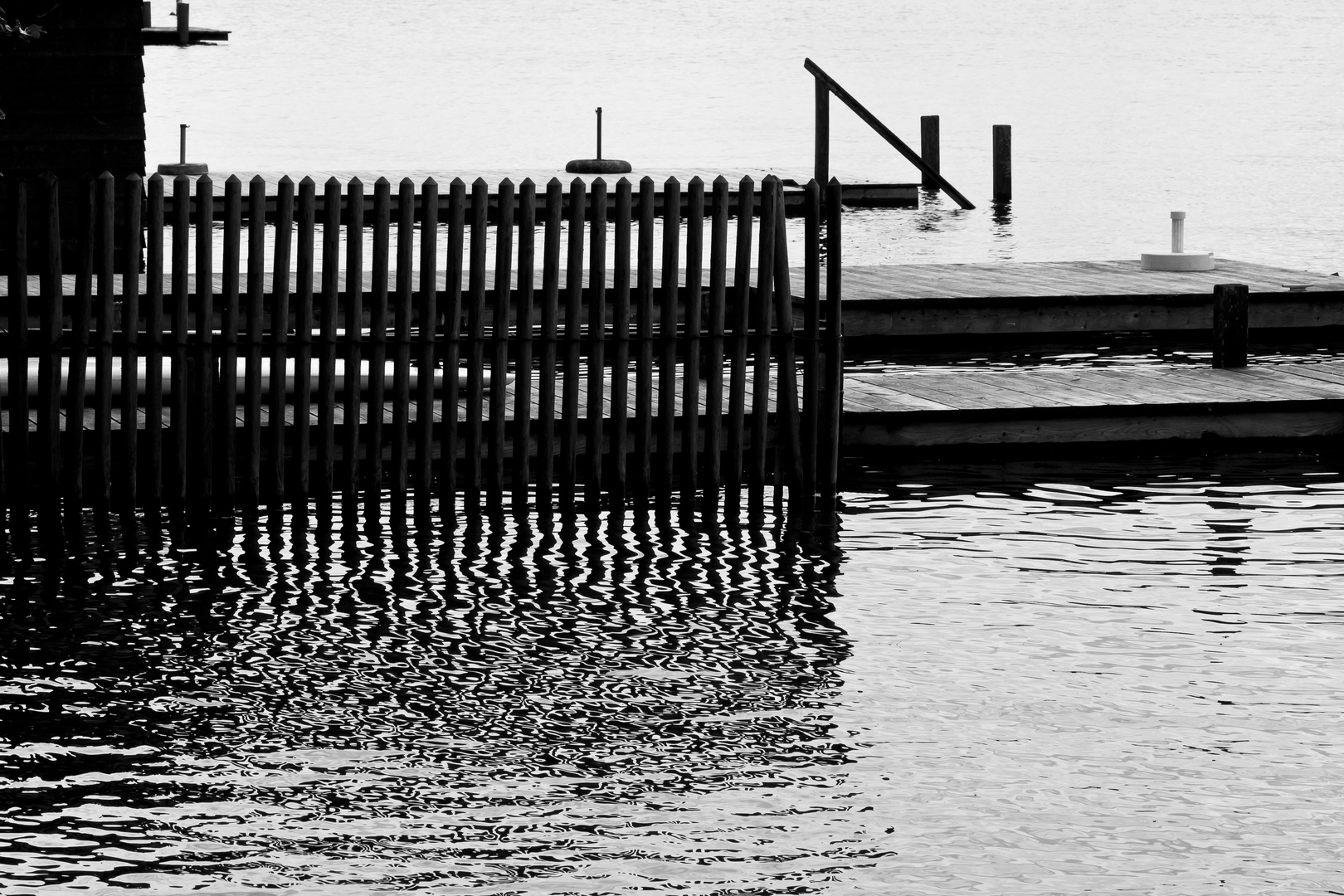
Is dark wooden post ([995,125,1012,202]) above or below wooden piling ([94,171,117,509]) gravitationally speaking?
above

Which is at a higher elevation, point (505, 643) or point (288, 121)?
point (288, 121)

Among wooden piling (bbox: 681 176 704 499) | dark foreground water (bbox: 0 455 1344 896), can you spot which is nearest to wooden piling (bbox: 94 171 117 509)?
dark foreground water (bbox: 0 455 1344 896)

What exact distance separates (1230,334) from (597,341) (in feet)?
17.5

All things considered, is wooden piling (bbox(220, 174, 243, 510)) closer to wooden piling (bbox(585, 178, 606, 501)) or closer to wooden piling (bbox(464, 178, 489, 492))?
wooden piling (bbox(464, 178, 489, 492))

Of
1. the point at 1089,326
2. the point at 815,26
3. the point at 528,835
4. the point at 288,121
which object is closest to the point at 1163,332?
the point at 1089,326

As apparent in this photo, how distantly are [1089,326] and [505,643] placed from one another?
10947 mm

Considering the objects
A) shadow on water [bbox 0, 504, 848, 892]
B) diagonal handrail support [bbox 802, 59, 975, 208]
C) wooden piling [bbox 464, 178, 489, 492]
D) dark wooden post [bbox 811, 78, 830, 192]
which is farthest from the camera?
dark wooden post [bbox 811, 78, 830, 192]

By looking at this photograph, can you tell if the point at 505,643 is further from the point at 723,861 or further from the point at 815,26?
the point at 815,26

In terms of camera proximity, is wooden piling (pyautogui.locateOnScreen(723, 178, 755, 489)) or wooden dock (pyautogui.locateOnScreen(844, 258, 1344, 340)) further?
wooden dock (pyautogui.locateOnScreen(844, 258, 1344, 340))

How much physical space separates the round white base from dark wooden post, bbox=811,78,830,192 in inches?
508

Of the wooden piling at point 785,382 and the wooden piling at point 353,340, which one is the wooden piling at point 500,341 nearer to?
the wooden piling at point 353,340

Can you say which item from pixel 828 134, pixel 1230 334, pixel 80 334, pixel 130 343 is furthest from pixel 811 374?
pixel 828 134

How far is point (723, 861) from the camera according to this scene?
239 inches

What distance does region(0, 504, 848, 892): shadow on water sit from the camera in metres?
6.23
